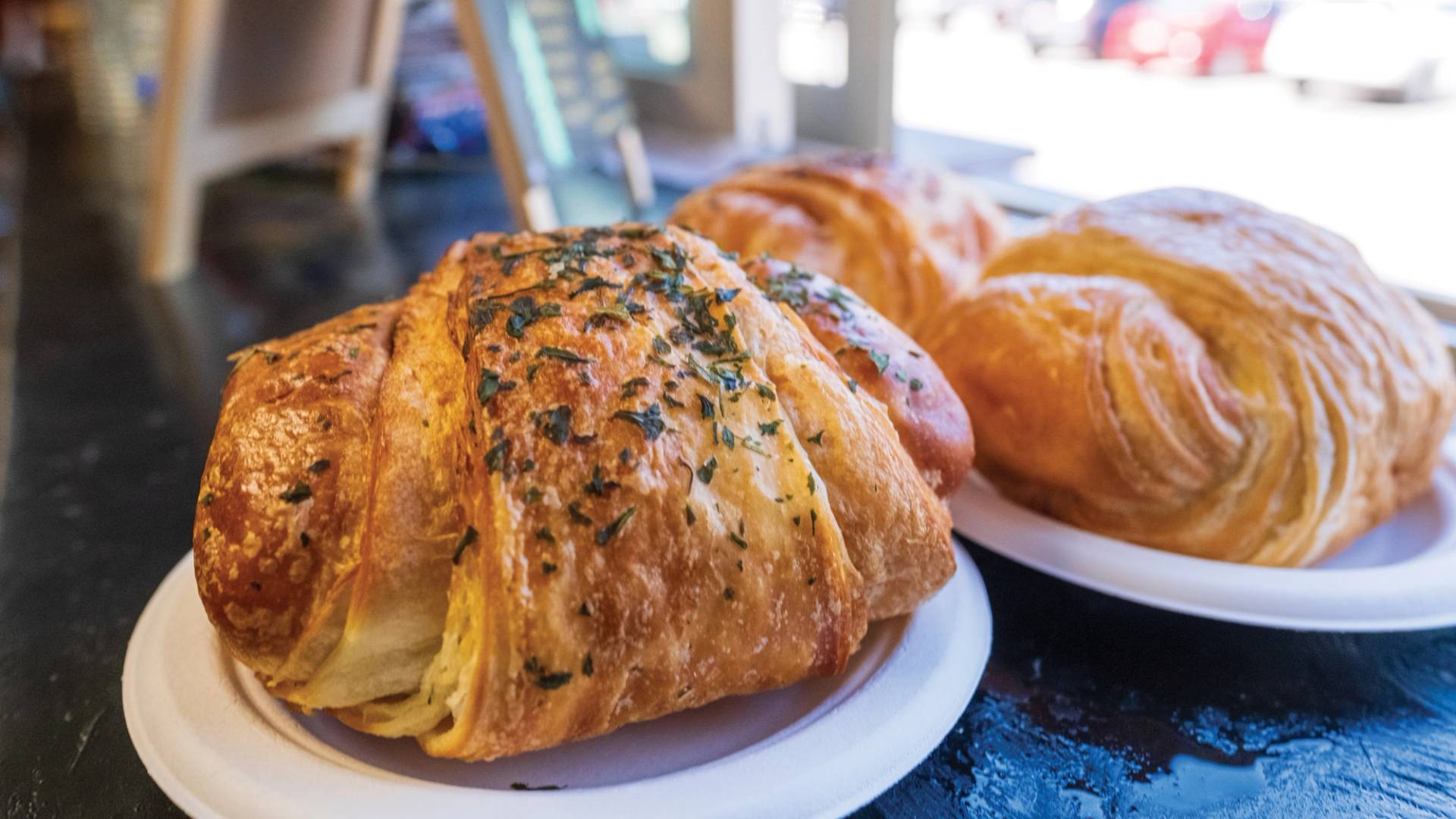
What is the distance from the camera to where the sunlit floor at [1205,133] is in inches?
70.6

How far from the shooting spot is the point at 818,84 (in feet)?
8.92

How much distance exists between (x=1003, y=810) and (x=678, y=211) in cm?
122

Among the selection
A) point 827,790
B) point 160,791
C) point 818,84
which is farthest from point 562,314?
point 818,84

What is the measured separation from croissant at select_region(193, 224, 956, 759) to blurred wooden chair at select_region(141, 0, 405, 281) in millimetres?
1949

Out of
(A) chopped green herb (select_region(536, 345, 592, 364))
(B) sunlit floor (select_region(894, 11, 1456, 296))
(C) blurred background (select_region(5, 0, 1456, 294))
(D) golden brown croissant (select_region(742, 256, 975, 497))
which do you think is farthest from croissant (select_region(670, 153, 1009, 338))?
(A) chopped green herb (select_region(536, 345, 592, 364))

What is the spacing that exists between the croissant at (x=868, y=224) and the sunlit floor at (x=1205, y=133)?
11.1 inches

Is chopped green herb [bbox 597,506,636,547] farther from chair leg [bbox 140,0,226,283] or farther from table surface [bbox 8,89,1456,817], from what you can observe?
chair leg [bbox 140,0,226,283]

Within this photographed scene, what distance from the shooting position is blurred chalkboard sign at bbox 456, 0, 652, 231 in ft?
7.13

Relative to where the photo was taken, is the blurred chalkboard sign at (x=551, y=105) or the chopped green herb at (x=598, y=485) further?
the blurred chalkboard sign at (x=551, y=105)

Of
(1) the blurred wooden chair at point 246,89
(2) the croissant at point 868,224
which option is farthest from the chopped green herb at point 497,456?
(1) the blurred wooden chair at point 246,89

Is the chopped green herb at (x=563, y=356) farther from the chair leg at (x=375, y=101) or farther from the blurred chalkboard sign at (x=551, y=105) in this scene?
the chair leg at (x=375, y=101)

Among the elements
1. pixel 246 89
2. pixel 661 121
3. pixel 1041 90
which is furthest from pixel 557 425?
pixel 661 121

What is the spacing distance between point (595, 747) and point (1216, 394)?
2.41ft

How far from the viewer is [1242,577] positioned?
3.06 ft
